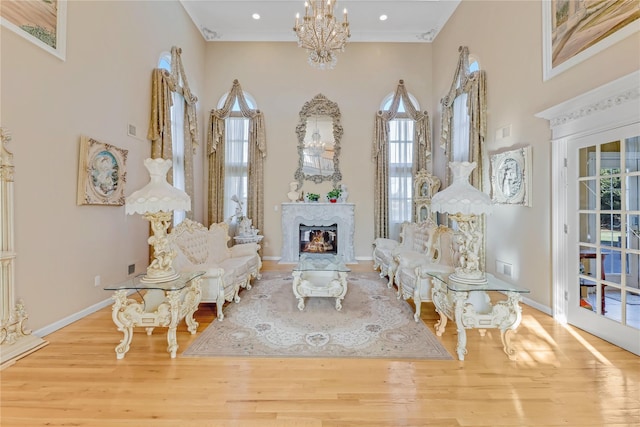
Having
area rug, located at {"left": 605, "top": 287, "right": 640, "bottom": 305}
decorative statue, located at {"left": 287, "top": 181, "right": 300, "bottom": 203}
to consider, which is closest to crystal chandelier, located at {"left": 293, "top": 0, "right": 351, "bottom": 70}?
decorative statue, located at {"left": 287, "top": 181, "right": 300, "bottom": 203}

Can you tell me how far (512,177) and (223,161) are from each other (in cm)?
618

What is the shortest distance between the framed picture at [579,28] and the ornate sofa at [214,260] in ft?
15.9

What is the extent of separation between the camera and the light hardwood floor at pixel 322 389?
A: 1.97 metres

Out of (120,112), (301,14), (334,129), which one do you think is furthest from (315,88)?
(120,112)

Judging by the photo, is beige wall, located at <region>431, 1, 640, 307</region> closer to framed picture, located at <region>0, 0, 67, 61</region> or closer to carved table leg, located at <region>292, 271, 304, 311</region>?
carved table leg, located at <region>292, 271, 304, 311</region>

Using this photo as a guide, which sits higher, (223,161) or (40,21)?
(40,21)

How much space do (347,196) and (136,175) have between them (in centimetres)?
457

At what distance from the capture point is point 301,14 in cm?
665

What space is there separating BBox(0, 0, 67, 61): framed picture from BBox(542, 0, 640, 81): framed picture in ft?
19.1

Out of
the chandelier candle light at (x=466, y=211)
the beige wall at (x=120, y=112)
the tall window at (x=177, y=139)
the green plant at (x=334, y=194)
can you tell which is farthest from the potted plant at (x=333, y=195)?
the chandelier candle light at (x=466, y=211)

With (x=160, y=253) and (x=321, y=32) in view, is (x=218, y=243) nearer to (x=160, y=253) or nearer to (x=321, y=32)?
(x=160, y=253)

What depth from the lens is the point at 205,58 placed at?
298 inches

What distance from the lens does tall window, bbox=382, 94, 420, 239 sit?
7508mm

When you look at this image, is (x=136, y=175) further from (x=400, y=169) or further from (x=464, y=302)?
(x=400, y=169)
